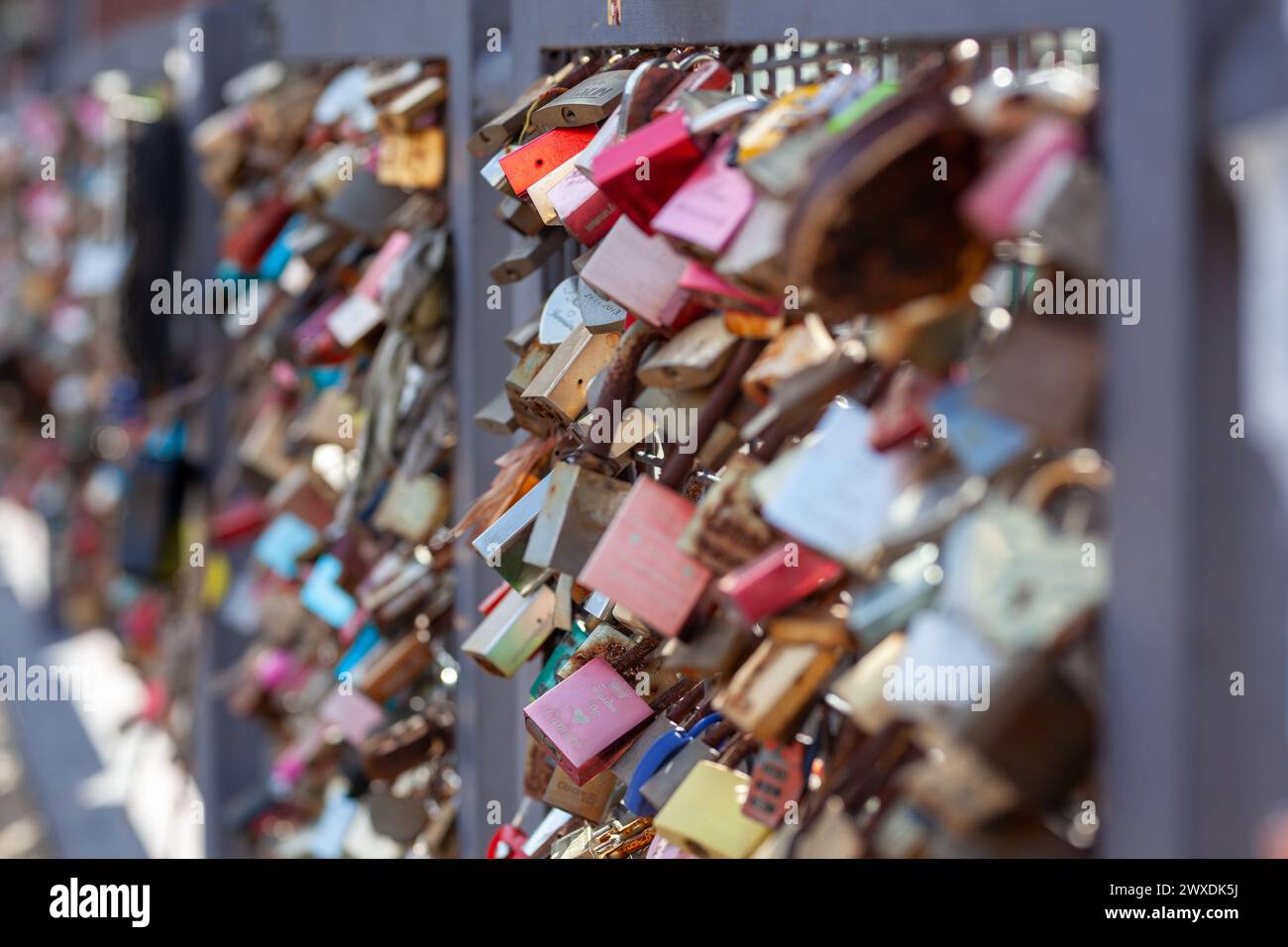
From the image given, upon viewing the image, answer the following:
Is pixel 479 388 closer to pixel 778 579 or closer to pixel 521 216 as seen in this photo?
pixel 521 216

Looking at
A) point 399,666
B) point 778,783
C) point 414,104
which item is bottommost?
point 399,666

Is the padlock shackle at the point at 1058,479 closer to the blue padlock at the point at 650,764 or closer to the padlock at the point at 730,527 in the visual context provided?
the padlock at the point at 730,527

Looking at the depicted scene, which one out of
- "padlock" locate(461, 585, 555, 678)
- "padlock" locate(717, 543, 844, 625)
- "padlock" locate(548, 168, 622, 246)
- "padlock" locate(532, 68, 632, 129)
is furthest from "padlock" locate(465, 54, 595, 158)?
"padlock" locate(717, 543, 844, 625)

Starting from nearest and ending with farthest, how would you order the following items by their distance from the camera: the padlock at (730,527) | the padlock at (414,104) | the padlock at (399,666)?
the padlock at (730,527) → the padlock at (414,104) → the padlock at (399,666)

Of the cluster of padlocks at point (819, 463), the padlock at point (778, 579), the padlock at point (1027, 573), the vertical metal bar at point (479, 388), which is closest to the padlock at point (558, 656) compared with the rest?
the cluster of padlocks at point (819, 463)

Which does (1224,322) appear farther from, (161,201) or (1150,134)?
(161,201)

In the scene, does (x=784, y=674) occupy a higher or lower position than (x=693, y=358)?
lower

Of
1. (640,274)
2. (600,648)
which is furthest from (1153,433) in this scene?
(600,648)

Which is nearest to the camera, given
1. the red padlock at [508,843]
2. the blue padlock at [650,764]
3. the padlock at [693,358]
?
the padlock at [693,358]

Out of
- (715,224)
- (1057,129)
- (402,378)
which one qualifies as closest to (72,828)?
(402,378)

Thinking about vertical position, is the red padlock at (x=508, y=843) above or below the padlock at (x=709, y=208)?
below

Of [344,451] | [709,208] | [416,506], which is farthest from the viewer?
[344,451]
